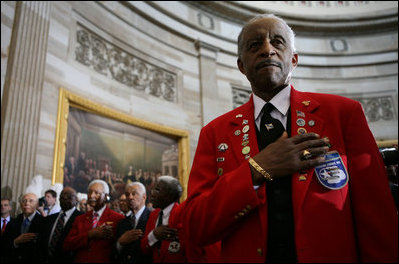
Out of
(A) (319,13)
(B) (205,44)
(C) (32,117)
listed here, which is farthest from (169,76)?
(A) (319,13)

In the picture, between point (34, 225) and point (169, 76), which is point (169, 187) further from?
point (169, 76)

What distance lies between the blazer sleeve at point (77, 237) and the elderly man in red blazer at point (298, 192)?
2.94 meters

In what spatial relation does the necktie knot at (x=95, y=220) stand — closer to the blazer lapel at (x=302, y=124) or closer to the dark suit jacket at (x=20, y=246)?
the dark suit jacket at (x=20, y=246)

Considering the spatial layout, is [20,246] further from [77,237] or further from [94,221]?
[94,221]

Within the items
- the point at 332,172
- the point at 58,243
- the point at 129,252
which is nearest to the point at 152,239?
the point at 129,252

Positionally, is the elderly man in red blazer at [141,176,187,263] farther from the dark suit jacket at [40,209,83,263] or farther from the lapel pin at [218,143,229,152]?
the lapel pin at [218,143,229,152]

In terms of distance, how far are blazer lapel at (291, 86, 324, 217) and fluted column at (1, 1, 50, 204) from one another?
5.76 m

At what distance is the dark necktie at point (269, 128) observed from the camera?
1.33 metres

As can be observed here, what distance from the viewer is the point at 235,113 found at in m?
1.53

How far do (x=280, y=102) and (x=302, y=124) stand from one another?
170 millimetres

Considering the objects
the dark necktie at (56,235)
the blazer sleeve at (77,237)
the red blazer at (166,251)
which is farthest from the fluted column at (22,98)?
the red blazer at (166,251)

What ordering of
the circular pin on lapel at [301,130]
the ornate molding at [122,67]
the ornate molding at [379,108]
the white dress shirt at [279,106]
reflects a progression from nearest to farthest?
the circular pin on lapel at [301,130], the white dress shirt at [279,106], the ornate molding at [122,67], the ornate molding at [379,108]

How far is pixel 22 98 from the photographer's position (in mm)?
6156

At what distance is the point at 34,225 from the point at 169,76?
7.02m
